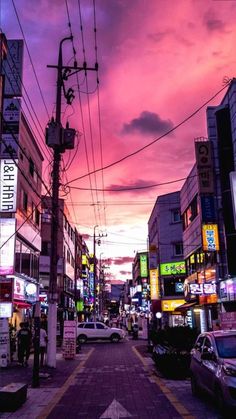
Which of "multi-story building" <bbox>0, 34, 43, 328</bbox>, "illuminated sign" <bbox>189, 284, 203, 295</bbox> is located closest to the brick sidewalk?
"multi-story building" <bbox>0, 34, 43, 328</bbox>

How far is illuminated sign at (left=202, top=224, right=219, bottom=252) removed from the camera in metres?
28.4

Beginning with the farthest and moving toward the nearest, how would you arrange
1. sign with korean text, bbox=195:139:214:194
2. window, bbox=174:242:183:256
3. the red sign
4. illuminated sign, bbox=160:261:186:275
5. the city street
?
window, bbox=174:242:183:256, illuminated sign, bbox=160:261:186:275, sign with korean text, bbox=195:139:214:194, the red sign, the city street

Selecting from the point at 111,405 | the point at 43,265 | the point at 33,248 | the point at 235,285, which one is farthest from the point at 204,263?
the point at 111,405

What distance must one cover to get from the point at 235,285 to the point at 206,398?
48.9 feet

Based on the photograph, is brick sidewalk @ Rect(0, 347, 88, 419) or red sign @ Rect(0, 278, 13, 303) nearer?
brick sidewalk @ Rect(0, 347, 88, 419)

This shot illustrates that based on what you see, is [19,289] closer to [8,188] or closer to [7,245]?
[7,245]

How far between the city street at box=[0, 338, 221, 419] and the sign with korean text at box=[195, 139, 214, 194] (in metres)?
14.0

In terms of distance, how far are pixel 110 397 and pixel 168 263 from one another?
1724 inches

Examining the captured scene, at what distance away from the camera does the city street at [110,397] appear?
974cm

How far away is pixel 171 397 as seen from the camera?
37.9 ft

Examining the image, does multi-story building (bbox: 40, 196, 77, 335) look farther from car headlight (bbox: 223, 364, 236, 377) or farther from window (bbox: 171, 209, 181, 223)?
car headlight (bbox: 223, 364, 236, 377)

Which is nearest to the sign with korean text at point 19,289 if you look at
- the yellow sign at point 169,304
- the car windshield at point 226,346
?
the car windshield at point 226,346

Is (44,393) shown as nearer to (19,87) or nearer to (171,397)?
(171,397)

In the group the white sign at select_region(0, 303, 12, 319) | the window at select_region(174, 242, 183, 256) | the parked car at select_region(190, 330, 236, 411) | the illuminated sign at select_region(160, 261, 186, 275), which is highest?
the window at select_region(174, 242, 183, 256)
